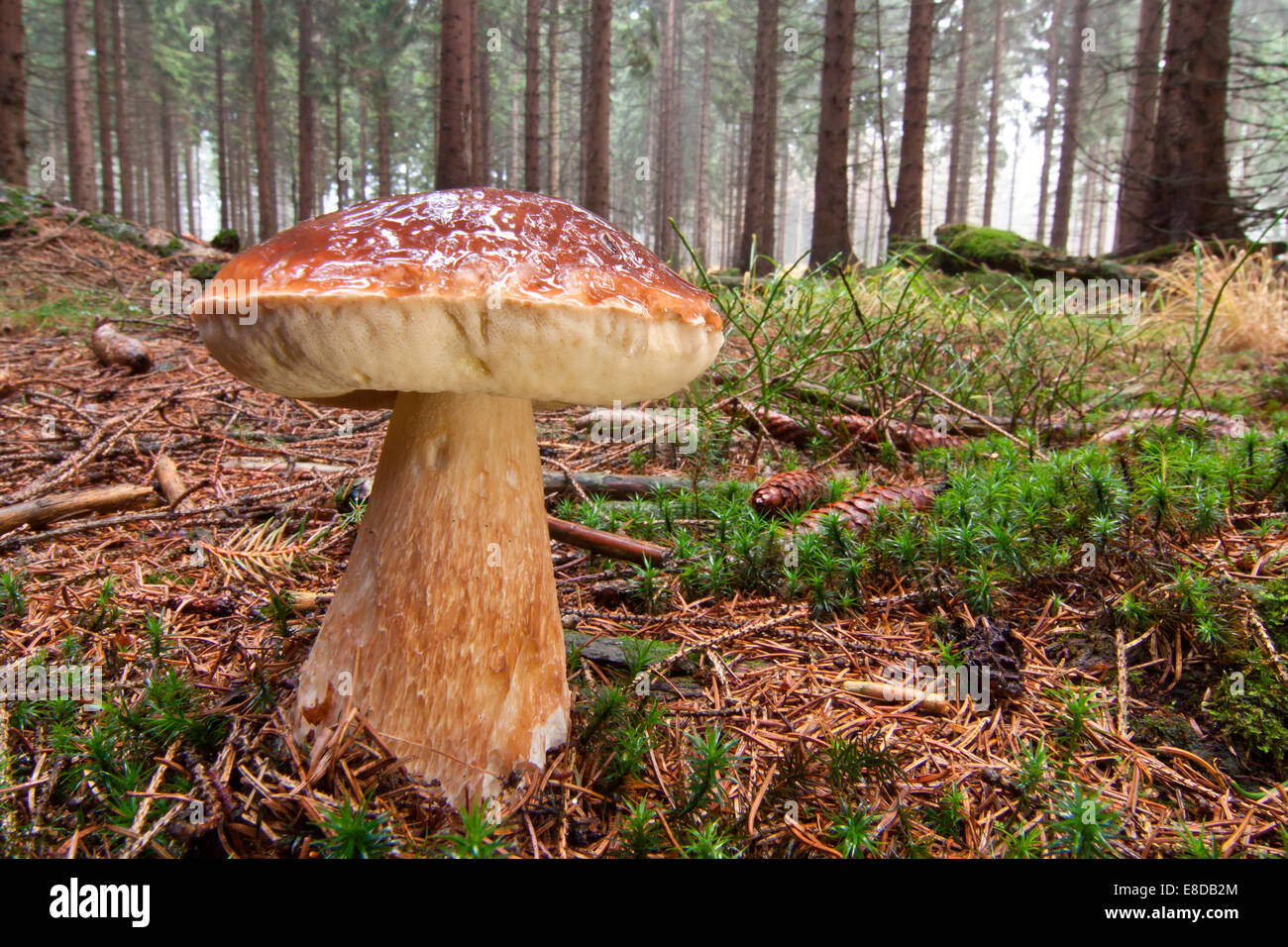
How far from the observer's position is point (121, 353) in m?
4.12

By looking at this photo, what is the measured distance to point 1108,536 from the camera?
6.18ft

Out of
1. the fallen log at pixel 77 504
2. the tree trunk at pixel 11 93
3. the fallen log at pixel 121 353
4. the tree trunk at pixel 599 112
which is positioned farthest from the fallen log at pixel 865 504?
the tree trunk at pixel 11 93

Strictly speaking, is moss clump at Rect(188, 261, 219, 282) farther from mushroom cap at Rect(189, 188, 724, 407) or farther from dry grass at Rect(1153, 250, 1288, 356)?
dry grass at Rect(1153, 250, 1288, 356)

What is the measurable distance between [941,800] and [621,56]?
121 ft

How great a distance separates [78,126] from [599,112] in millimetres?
9984

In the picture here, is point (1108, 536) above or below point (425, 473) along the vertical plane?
below

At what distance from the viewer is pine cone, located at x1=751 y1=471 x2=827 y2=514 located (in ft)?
7.99

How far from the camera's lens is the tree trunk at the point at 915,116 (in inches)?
365

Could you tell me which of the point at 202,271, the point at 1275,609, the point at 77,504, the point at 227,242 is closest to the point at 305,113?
the point at 227,242

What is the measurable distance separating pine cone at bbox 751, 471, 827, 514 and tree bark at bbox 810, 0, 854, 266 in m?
7.26

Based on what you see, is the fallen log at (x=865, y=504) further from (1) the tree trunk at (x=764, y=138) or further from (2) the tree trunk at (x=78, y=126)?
(2) the tree trunk at (x=78, y=126)
